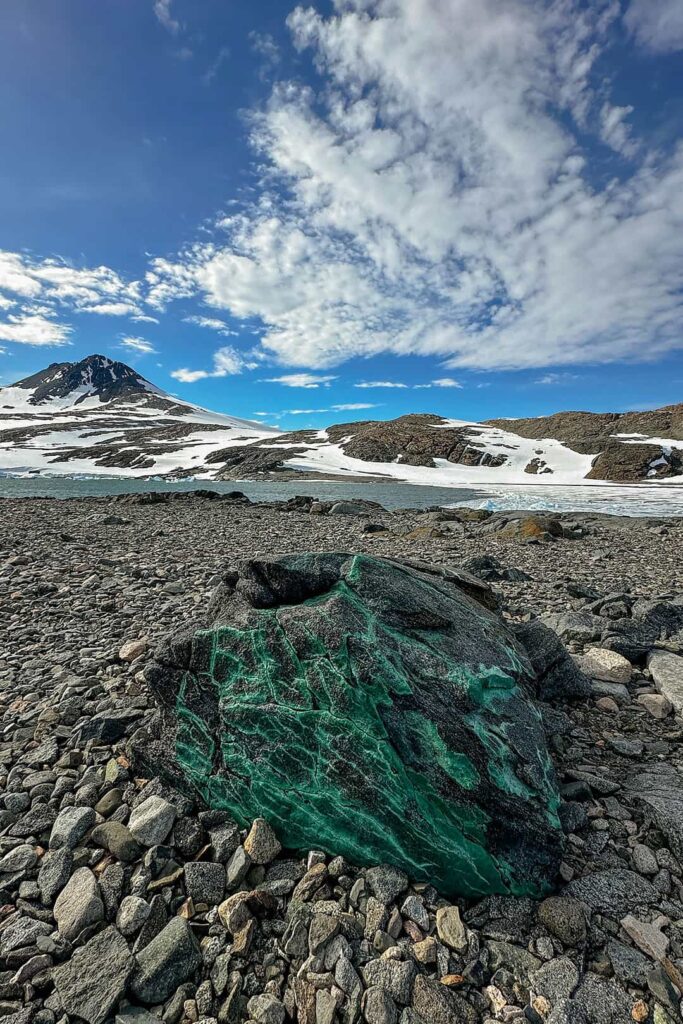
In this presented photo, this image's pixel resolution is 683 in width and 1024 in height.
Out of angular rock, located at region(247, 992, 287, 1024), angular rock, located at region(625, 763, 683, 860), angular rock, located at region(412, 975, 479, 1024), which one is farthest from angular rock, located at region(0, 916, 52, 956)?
angular rock, located at region(625, 763, 683, 860)

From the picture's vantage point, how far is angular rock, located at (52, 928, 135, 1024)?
2.42m

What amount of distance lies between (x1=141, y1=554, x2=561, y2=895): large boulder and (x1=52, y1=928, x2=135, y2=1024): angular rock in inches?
40.6

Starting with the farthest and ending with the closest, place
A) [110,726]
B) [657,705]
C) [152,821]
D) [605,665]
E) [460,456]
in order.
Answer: [460,456] → [605,665] → [657,705] → [110,726] → [152,821]

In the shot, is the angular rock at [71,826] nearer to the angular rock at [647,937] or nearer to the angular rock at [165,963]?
the angular rock at [165,963]

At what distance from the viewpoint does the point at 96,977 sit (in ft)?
8.45

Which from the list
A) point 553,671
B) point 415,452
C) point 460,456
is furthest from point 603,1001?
point 415,452

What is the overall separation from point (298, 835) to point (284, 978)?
0.83m

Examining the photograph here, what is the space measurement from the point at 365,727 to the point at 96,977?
6.60 feet

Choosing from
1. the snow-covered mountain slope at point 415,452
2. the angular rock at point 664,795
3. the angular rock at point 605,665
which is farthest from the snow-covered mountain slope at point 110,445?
the angular rock at point 664,795

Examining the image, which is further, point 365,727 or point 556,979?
point 365,727

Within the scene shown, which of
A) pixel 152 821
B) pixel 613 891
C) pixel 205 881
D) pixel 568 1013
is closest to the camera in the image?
pixel 568 1013

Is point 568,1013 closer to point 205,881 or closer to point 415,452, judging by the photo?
point 205,881

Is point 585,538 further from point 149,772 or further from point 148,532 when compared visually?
point 149,772

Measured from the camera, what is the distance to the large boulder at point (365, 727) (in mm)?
3137
